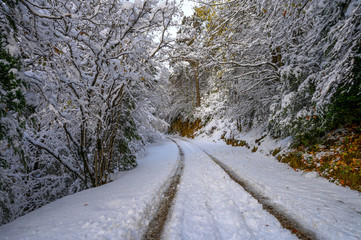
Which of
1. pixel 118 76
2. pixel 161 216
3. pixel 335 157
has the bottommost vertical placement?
pixel 161 216

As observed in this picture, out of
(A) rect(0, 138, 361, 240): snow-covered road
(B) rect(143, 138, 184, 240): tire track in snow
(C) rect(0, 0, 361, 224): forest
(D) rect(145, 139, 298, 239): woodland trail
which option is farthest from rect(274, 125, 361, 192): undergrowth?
(B) rect(143, 138, 184, 240): tire track in snow

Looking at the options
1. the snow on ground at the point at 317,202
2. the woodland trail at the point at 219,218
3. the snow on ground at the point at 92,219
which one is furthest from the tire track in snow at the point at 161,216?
the snow on ground at the point at 317,202

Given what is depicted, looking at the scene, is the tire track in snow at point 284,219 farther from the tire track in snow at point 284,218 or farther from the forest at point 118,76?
the forest at point 118,76

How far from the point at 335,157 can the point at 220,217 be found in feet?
16.3

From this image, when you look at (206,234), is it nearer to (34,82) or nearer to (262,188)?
(262,188)

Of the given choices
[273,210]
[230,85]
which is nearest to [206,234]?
[273,210]

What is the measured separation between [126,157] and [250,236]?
23.9ft

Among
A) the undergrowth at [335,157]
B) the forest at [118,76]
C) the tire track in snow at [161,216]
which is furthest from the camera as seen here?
the undergrowth at [335,157]

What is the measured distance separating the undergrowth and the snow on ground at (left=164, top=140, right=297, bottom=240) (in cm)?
300

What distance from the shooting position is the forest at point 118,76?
2.90 m

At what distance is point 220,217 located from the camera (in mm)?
3027

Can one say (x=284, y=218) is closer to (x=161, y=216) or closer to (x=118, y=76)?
(x=161, y=216)

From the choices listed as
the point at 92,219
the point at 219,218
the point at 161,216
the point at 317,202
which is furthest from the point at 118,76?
the point at 317,202

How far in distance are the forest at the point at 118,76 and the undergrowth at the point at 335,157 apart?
0.04m
